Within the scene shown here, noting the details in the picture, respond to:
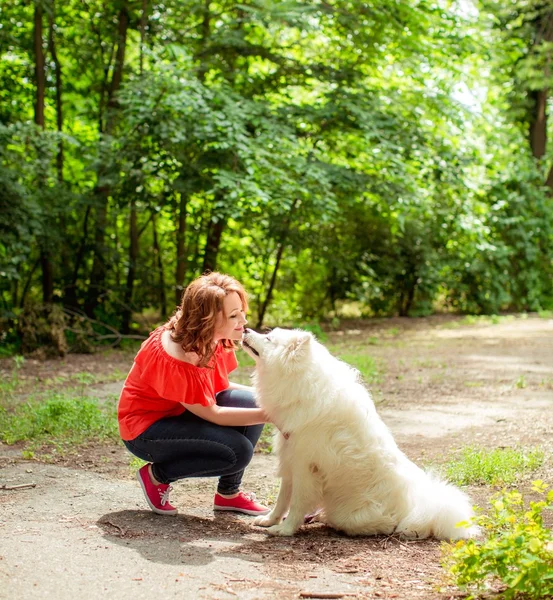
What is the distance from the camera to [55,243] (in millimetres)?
10945

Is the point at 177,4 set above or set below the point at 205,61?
above

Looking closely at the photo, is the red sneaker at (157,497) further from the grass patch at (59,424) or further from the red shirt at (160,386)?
the grass patch at (59,424)

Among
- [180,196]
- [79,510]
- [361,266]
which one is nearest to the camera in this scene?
[79,510]

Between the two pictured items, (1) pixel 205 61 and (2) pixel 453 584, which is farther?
(1) pixel 205 61

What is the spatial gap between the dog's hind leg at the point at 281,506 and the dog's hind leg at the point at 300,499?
92 mm

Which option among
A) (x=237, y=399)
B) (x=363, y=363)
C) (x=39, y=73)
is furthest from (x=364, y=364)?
(x=39, y=73)

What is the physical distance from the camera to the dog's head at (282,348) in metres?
3.77

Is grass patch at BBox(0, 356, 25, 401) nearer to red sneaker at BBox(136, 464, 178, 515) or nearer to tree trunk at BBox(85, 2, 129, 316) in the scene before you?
tree trunk at BBox(85, 2, 129, 316)

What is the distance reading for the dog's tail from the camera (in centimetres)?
372

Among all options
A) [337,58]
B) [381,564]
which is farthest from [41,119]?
[381,564]

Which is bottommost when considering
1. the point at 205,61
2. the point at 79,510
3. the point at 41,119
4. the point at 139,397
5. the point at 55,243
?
the point at 79,510

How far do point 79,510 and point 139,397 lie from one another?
2.39 ft

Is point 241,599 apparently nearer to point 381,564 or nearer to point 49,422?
point 381,564

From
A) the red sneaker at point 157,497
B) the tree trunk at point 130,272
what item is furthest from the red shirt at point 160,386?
the tree trunk at point 130,272
